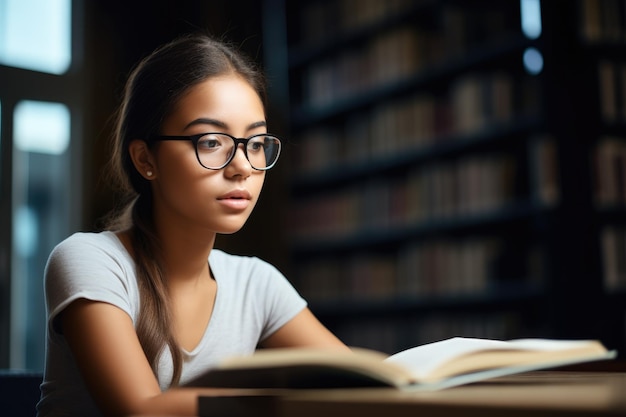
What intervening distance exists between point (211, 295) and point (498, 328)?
2577 millimetres

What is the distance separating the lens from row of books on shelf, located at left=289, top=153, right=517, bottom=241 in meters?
3.55

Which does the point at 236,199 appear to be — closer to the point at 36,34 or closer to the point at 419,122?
the point at 419,122

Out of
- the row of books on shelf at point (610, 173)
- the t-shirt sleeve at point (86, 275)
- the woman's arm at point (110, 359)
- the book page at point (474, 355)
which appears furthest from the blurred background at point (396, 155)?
the book page at point (474, 355)

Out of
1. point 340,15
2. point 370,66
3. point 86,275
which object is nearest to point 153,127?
point 86,275

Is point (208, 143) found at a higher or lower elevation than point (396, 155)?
lower

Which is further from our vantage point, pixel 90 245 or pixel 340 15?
pixel 340 15

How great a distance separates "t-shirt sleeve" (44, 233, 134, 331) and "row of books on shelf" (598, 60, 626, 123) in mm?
2652

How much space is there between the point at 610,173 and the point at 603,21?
630mm

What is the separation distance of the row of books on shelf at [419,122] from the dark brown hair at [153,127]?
240 cm

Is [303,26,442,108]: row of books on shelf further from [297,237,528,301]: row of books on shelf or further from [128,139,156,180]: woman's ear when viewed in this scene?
[128,139,156,180]: woman's ear

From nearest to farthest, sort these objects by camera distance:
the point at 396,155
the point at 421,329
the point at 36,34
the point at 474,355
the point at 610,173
Result: the point at 474,355 → the point at 610,173 → the point at 421,329 → the point at 396,155 → the point at 36,34

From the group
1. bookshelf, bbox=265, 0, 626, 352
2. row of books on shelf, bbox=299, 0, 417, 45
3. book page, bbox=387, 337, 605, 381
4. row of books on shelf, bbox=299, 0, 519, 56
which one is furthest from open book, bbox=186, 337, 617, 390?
row of books on shelf, bbox=299, 0, 417, 45

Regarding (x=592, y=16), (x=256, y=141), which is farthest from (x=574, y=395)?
(x=592, y=16)

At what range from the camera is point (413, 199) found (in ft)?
13.1
